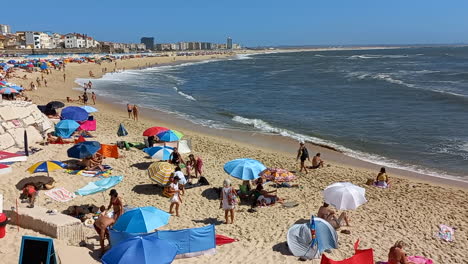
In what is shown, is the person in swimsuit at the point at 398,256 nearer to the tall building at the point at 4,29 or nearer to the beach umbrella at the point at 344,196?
the beach umbrella at the point at 344,196

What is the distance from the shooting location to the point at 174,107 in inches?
1096

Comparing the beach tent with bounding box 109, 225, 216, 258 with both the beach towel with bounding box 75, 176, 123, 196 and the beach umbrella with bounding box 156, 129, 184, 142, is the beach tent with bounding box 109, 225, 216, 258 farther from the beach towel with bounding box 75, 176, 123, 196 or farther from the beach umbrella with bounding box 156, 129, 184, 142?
the beach umbrella with bounding box 156, 129, 184, 142

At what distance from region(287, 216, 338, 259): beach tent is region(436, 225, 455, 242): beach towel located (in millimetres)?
2756

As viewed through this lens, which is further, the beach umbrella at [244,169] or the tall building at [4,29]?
the tall building at [4,29]

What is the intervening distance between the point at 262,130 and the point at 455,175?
9.41 meters

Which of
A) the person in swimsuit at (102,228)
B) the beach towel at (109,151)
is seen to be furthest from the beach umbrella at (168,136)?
the person in swimsuit at (102,228)

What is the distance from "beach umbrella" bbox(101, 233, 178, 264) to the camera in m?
5.69

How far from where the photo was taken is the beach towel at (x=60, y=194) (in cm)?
982

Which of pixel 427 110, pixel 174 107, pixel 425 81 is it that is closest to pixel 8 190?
pixel 174 107

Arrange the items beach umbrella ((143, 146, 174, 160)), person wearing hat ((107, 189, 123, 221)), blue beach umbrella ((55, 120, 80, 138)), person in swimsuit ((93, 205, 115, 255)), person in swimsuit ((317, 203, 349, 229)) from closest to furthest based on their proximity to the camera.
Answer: person in swimsuit ((93, 205, 115, 255)), person wearing hat ((107, 189, 123, 221)), person in swimsuit ((317, 203, 349, 229)), beach umbrella ((143, 146, 174, 160)), blue beach umbrella ((55, 120, 80, 138))

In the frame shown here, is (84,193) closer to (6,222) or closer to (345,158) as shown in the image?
(6,222)

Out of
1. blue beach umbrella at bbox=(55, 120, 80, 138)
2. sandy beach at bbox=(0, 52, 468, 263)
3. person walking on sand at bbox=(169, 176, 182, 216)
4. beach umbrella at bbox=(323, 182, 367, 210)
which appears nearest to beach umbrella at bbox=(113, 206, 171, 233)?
sandy beach at bbox=(0, 52, 468, 263)

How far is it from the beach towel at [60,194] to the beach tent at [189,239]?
338 centimetres

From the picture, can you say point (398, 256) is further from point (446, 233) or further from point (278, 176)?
point (278, 176)
